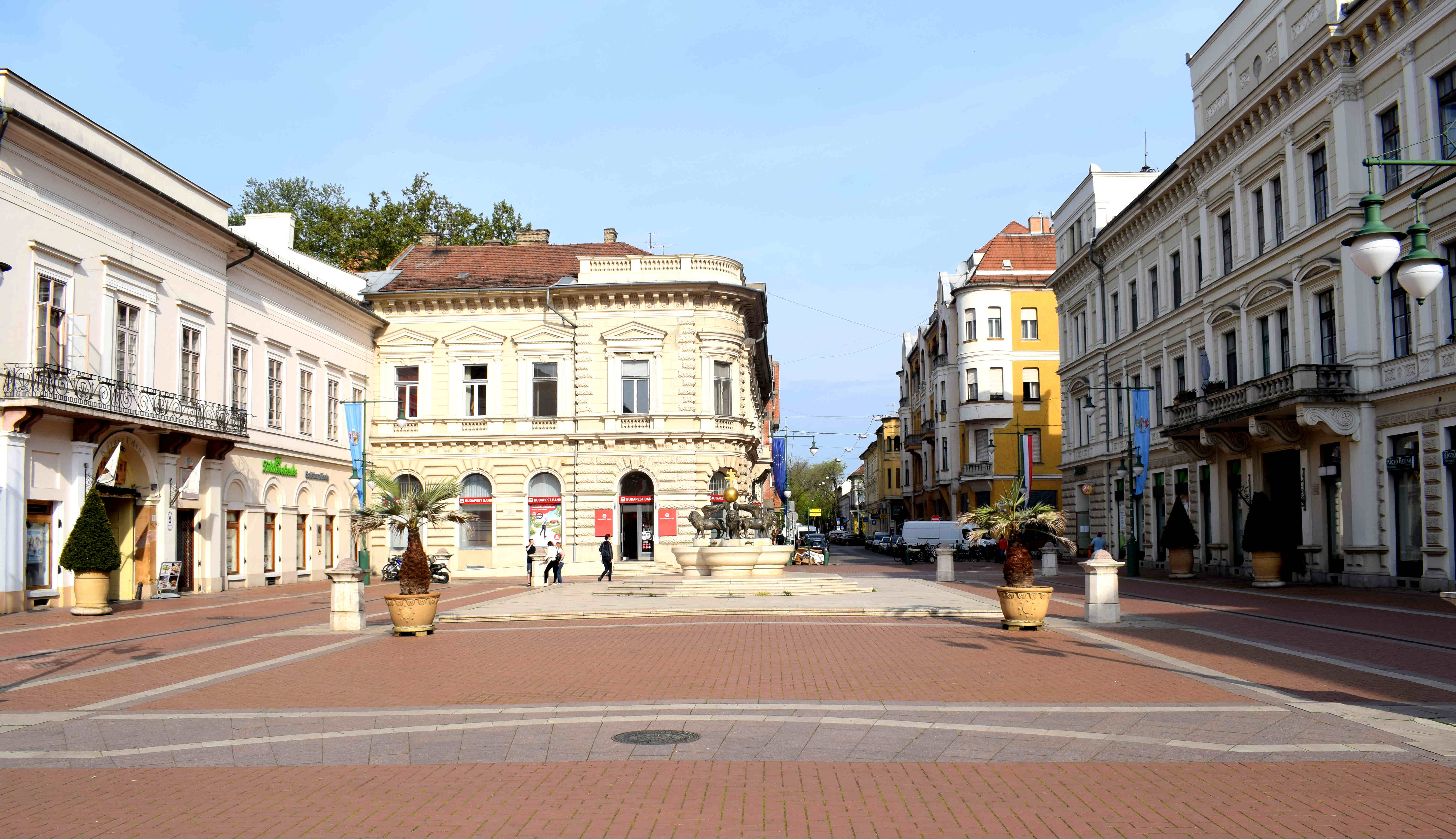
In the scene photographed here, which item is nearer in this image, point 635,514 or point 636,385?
point 635,514

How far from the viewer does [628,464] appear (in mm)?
46438

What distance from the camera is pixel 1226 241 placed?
36781 millimetres

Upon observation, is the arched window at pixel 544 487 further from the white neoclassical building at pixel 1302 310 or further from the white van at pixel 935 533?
the white neoclassical building at pixel 1302 310

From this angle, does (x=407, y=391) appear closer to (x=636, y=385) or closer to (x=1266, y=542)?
(x=636, y=385)

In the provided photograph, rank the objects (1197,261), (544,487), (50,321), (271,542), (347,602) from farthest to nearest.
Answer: (544,487) → (1197,261) → (271,542) → (50,321) → (347,602)

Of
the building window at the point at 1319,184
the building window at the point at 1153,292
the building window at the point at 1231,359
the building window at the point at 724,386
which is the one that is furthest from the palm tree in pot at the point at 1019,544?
the building window at the point at 724,386

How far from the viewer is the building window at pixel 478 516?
47031 mm

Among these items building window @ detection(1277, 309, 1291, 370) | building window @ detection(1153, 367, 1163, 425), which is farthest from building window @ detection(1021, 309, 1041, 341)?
building window @ detection(1277, 309, 1291, 370)

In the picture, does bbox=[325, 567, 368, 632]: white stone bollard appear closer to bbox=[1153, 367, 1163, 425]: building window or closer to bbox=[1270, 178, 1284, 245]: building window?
bbox=[1270, 178, 1284, 245]: building window

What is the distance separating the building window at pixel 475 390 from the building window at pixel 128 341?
1802 cm

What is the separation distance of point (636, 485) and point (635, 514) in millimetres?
1191

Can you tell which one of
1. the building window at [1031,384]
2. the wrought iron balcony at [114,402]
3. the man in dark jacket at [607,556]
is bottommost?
the man in dark jacket at [607,556]

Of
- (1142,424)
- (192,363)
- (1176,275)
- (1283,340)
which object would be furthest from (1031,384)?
(192,363)

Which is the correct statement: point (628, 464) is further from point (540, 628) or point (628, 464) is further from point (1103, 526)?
point (540, 628)
